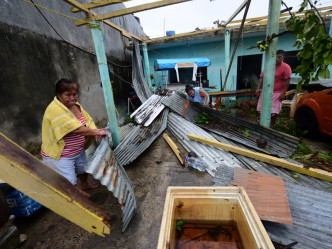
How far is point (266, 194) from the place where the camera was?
211 centimetres

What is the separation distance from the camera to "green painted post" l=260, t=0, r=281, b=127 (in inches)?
127

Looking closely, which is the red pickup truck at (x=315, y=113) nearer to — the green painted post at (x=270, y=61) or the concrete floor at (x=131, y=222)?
the green painted post at (x=270, y=61)

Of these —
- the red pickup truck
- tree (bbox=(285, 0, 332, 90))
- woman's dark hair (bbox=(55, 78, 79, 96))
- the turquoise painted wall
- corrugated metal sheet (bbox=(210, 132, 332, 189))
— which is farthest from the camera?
the turquoise painted wall

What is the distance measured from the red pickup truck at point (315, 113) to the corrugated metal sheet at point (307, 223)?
2.21 metres

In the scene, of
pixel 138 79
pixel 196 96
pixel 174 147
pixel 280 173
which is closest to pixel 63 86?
pixel 174 147

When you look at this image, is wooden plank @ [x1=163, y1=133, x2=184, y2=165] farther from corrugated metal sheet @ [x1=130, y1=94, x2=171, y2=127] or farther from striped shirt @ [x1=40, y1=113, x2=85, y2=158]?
striped shirt @ [x1=40, y1=113, x2=85, y2=158]

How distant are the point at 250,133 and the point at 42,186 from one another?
414 centimetres

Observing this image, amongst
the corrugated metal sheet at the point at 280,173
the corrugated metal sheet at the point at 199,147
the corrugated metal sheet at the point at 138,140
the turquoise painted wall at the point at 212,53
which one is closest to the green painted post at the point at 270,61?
the corrugated metal sheet at the point at 280,173

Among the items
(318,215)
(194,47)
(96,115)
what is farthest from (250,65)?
(318,215)

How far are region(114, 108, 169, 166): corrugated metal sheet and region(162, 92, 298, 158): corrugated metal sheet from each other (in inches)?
32.6

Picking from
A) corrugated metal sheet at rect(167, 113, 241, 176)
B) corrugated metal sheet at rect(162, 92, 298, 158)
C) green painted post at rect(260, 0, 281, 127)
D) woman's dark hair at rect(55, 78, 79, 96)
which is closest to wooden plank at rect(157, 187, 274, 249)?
corrugated metal sheet at rect(167, 113, 241, 176)

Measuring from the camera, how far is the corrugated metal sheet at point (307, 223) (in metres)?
1.77

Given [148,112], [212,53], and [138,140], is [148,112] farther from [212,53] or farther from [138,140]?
[212,53]

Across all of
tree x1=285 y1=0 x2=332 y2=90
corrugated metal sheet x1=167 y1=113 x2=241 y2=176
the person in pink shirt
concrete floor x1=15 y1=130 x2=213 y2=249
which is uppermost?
tree x1=285 y1=0 x2=332 y2=90
